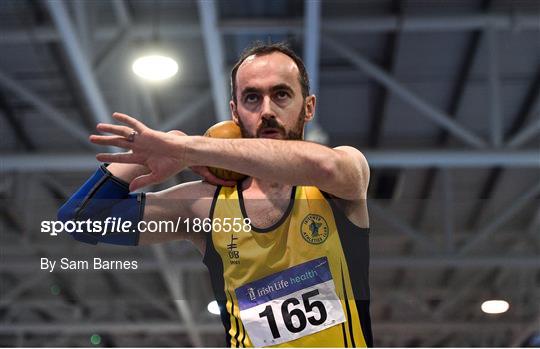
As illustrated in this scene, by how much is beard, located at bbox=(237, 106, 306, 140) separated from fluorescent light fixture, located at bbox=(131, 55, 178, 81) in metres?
3.45

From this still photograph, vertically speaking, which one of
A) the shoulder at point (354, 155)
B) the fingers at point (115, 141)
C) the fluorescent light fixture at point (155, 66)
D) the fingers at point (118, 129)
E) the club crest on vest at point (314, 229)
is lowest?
the club crest on vest at point (314, 229)

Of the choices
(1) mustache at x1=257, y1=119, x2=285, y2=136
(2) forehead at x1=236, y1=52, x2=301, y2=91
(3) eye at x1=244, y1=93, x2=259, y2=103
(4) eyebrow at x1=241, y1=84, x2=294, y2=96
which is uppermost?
(2) forehead at x1=236, y1=52, x2=301, y2=91

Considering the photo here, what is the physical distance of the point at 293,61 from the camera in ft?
5.77

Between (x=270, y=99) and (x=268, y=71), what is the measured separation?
75mm

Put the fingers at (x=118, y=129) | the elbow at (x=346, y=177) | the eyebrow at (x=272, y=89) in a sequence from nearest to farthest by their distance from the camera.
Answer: the fingers at (x=118, y=129), the elbow at (x=346, y=177), the eyebrow at (x=272, y=89)

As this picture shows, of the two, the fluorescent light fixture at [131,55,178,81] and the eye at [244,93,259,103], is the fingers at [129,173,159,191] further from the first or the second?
the fluorescent light fixture at [131,55,178,81]

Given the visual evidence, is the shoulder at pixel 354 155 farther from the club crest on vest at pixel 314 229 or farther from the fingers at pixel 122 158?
the fingers at pixel 122 158

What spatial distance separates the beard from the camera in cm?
163

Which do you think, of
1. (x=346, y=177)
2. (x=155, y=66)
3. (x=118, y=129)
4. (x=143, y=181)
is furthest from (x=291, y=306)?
(x=155, y=66)

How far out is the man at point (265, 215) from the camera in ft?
4.61

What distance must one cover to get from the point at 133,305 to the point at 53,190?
5.97 meters

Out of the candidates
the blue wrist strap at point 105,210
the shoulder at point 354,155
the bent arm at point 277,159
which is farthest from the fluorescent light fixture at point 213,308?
the shoulder at point 354,155

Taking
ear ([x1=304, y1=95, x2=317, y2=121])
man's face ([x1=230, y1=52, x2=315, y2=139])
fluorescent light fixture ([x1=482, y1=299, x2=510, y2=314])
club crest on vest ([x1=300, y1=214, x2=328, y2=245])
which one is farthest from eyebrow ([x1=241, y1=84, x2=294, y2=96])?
fluorescent light fixture ([x1=482, y1=299, x2=510, y2=314])

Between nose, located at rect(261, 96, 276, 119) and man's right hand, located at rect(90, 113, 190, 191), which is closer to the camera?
man's right hand, located at rect(90, 113, 190, 191)
